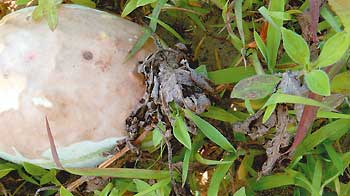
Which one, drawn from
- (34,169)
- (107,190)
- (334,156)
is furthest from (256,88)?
(34,169)

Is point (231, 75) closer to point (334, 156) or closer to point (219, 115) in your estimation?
point (219, 115)

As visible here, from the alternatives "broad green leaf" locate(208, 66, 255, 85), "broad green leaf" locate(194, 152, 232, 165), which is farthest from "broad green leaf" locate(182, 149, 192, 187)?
"broad green leaf" locate(208, 66, 255, 85)

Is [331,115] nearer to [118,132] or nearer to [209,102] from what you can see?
[209,102]

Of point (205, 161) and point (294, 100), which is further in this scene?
point (205, 161)

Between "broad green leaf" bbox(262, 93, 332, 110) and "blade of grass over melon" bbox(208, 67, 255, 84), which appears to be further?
"blade of grass over melon" bbox(208, 67, 255, 84)

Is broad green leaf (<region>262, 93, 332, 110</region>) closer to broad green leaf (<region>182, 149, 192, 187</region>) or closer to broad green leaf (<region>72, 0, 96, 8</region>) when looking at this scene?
broad green leaf (<region>182, 149, 192, 187</region>)

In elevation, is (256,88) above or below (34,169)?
above

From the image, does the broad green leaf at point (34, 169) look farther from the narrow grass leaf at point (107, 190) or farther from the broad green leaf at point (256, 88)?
the broad green leaf at point (256, 88)

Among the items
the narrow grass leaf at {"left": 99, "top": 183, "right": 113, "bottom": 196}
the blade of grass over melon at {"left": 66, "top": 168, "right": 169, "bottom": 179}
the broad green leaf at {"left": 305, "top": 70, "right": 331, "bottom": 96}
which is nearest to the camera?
the broad green leaf at {"left": 305, "top": 70, "right": 331, "bottom": 96}
